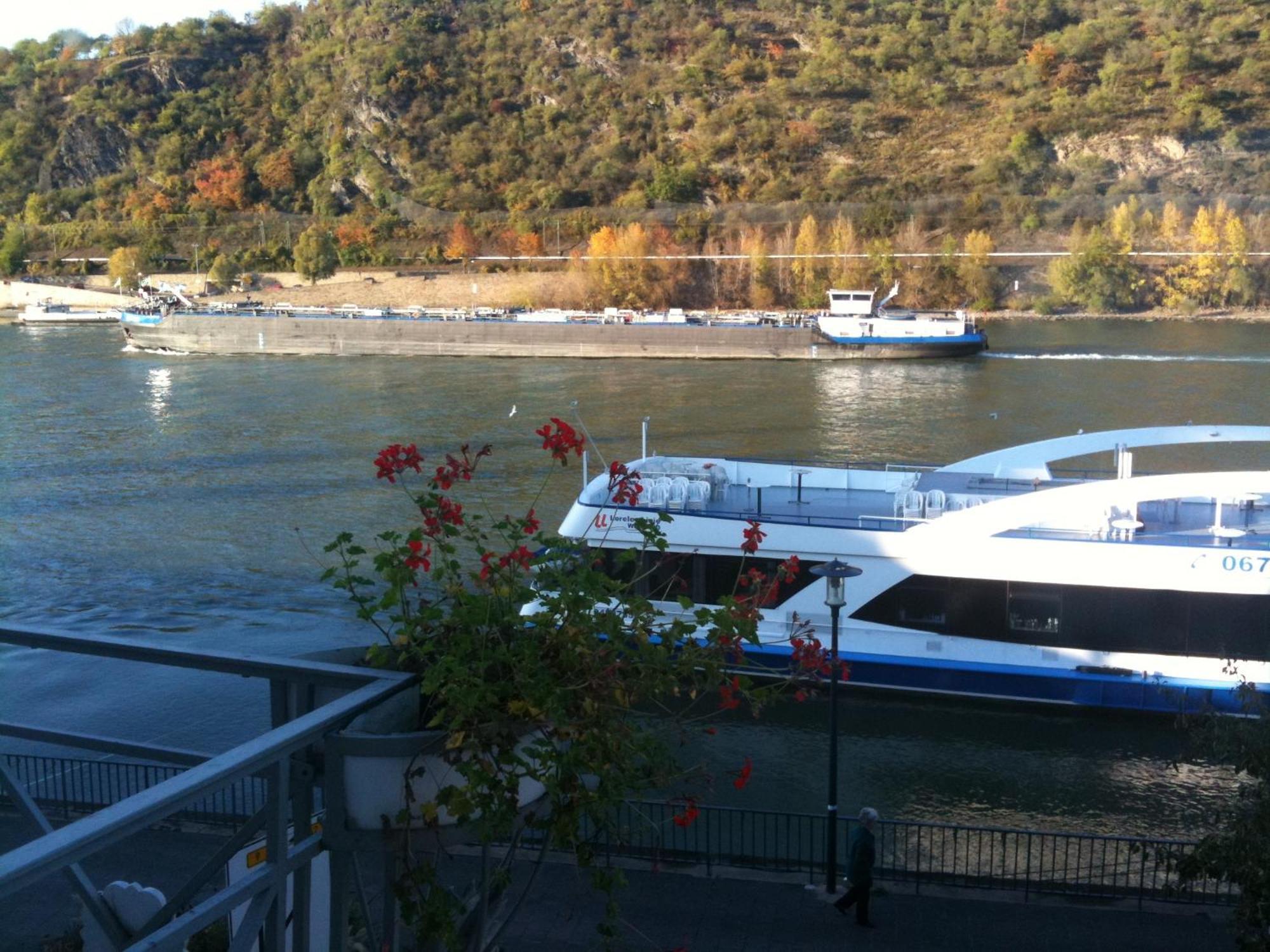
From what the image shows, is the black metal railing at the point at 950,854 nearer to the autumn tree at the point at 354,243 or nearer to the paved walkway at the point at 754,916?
the paved walkway at the point at 754,916

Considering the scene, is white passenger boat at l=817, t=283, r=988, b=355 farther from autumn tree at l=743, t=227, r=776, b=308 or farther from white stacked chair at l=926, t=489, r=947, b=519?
white stacked chair at l=926, t=489, r=947, b=519

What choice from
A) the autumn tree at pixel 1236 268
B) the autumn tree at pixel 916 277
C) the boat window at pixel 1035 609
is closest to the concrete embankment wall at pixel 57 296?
the autumn tree at pixel 916 277

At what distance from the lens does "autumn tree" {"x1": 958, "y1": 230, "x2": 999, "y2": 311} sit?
70438 mm

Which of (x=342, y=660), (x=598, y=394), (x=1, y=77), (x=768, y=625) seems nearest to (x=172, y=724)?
(x=768, y=625)

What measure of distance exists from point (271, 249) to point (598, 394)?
52.3 meters

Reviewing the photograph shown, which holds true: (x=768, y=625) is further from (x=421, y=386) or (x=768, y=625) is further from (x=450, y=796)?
(x=421, y=386)

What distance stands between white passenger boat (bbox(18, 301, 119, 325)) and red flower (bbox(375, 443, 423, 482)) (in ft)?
239

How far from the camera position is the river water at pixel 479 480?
12.0 m

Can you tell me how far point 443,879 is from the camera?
25.6ft

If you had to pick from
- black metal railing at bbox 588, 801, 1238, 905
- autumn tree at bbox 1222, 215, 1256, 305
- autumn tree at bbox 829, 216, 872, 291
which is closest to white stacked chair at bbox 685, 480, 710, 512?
black metal railing at bbox 588, 801, 1238, 905

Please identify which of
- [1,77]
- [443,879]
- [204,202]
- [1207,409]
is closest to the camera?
[443,879]

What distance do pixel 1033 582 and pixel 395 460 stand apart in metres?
9.57

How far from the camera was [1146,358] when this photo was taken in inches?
1747

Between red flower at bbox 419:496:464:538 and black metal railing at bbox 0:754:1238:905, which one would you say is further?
black metal railing at bbox 0:754:1238:905
